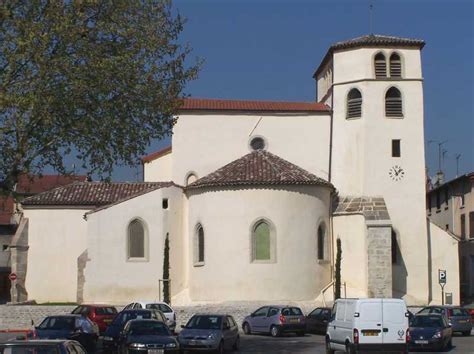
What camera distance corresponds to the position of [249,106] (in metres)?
51.5

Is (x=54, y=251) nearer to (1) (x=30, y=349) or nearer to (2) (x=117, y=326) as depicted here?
(2) (x=117, y=326)

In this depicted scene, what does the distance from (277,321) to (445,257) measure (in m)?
16.0

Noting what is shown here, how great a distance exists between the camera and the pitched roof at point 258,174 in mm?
44281

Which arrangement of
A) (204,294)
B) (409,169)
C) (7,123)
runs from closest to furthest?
(7,123) → (204,294) → (409,169)

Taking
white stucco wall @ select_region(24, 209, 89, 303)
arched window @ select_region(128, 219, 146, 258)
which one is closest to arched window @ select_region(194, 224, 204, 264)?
arched window @ select_region(128, 219, 146, 258)

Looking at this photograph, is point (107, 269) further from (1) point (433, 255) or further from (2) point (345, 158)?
(1) point (433, 255)

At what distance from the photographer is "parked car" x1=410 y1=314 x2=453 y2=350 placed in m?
29.7

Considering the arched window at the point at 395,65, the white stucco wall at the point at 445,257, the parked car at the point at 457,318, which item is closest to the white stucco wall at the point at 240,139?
the arched window at the point at 395,65

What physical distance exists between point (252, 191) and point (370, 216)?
6.86m

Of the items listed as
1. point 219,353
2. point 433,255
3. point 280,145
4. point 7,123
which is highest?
point 280,145

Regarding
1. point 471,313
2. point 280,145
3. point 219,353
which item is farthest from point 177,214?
point 219,353

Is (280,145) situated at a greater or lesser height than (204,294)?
greater

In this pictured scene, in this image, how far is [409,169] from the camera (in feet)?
158

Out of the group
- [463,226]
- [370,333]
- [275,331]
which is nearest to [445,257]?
[463,226]
